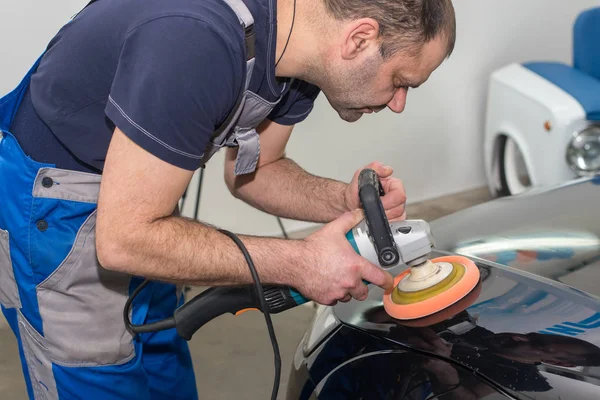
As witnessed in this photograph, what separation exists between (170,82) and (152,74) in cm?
3

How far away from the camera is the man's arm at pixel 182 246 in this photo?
1302 millimetres

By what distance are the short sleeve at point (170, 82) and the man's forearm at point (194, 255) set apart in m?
0.14

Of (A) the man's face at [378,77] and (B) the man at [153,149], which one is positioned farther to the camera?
(A) the man's face at [378,77]

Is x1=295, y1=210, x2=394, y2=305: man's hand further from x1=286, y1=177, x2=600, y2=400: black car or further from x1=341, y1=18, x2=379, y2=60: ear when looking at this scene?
x1=341, y1=18, x2=379, y2=60: ear

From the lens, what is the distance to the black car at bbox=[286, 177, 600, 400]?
1317 mm

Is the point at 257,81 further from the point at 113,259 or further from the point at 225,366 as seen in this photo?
the point at 225,366

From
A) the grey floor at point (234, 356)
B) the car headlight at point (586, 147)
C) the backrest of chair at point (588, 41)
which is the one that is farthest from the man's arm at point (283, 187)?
the backrest of chair at point (588, 41)

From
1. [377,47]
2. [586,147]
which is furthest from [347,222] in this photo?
[586,147]

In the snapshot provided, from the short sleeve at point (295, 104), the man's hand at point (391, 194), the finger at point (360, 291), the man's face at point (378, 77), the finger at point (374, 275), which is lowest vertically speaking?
the finger at point (360, 291)

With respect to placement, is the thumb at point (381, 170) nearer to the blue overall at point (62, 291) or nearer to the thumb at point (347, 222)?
the thumb at point (347, 222)

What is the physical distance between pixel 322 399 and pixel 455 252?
0.47 m

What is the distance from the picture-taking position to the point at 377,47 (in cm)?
148

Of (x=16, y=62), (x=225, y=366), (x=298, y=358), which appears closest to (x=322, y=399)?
(x=298, y=358)

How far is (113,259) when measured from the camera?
135 cm
